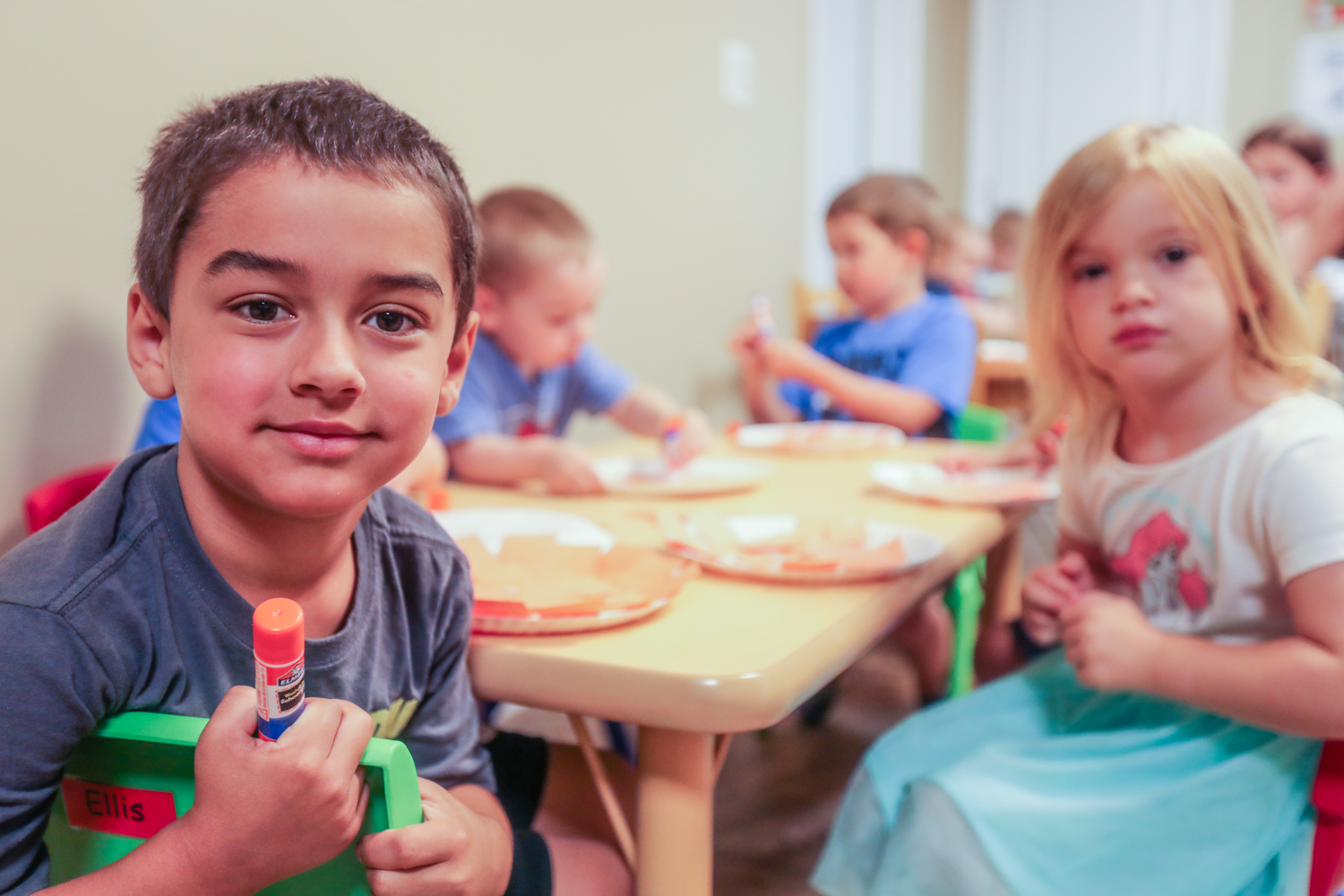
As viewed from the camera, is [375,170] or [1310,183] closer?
[375,170]

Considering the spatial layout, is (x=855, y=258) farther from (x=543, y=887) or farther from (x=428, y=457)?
(x=543, y=887)

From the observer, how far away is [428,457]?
3.25ft

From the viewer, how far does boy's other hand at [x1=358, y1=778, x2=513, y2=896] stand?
485 mm

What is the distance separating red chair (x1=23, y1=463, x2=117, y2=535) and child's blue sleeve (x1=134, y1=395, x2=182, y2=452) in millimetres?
51

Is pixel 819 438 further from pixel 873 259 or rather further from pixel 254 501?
pixel 254 501

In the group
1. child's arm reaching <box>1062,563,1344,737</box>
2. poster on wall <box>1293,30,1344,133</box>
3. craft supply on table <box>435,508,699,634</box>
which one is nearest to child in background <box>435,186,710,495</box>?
craft supply on table <box>435,508,699,634</box>

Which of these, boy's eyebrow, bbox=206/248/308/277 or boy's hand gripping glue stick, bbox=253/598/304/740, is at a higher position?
boy's eyebrow, bbox=206/248/308/277

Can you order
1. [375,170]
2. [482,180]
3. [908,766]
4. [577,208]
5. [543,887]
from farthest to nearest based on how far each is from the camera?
[577,208] → [482,180] → [908,766] → [543,887] → [375,170]

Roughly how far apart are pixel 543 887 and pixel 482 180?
1250 millimetres

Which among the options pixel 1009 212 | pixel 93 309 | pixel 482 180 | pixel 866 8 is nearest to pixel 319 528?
pixel 93 309

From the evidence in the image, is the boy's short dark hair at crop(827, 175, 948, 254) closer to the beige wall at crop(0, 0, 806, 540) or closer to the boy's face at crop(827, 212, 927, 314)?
the boy's face at crop(827, 212, 927, 314)

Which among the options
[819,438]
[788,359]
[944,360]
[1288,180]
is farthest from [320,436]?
[1288,180]

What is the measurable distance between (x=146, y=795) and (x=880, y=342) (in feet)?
5.36

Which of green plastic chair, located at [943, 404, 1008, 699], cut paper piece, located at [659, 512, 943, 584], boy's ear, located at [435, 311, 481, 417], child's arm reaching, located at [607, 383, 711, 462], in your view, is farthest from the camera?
child's arm reaching, located at [607, 383, 711, 462]
